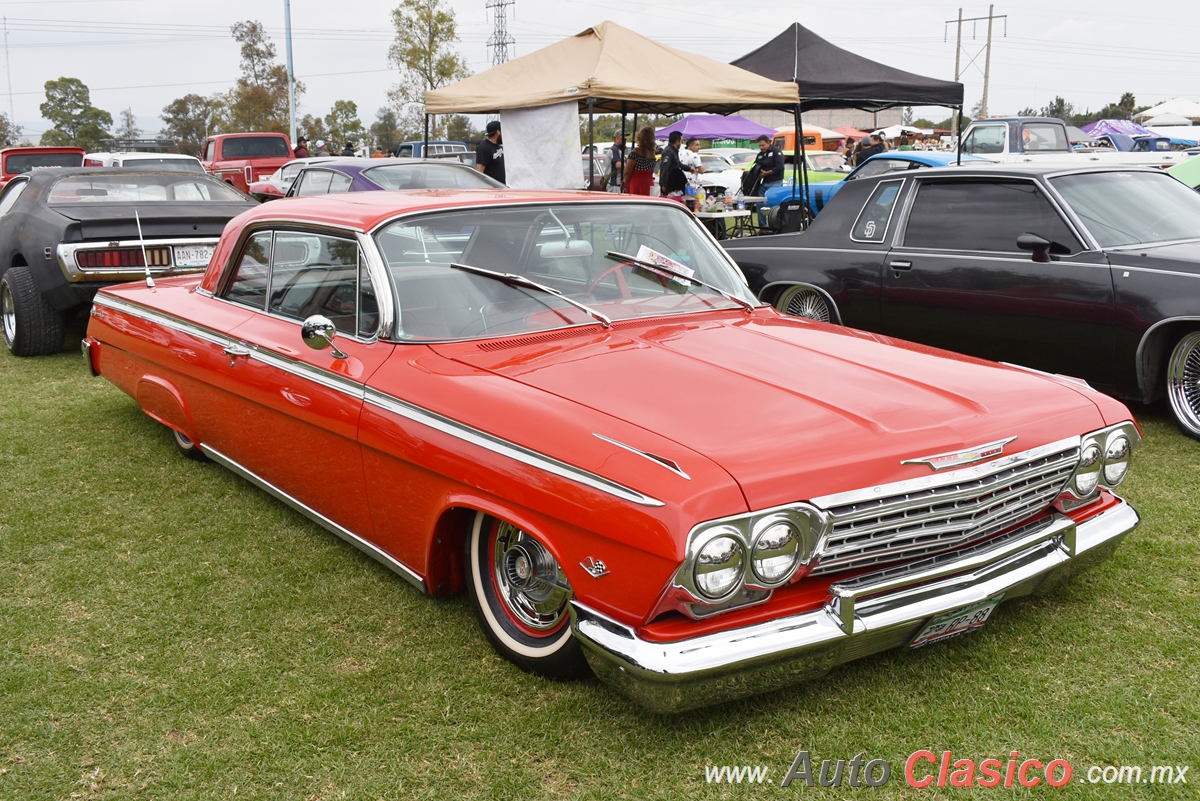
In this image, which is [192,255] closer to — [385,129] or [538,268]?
[538,268]

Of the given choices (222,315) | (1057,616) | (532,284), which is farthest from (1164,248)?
(222,315)

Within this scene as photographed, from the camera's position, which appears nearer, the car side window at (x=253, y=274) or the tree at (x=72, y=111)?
the car side window at (x=253, y=274)

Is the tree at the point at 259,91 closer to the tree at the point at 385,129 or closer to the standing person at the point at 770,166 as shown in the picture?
the tree at the point at 385,129

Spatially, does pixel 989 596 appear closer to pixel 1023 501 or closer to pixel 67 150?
pixel 1023 501

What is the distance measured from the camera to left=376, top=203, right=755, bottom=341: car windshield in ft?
11.0

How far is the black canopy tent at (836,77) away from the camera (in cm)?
1095

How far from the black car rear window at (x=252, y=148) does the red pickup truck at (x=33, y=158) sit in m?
2.68

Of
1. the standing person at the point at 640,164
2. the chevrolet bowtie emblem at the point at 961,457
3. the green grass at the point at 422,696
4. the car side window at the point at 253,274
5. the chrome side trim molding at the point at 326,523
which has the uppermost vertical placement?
the standing person at the point at 640,164

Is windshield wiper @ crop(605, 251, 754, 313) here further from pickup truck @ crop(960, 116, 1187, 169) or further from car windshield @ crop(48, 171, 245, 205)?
pickup truck @ crop(960, 116, 1187, 169)

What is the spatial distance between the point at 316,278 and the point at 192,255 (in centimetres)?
412

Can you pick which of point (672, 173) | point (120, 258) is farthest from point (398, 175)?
point (672, 173)

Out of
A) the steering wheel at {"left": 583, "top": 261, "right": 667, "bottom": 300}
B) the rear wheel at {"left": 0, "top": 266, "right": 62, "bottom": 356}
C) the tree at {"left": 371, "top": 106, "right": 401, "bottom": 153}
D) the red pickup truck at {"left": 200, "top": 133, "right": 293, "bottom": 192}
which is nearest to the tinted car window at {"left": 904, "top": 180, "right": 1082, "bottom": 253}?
the steering wheel at {"left": 583, "top": 261, "right": 667, "bottom": 300}

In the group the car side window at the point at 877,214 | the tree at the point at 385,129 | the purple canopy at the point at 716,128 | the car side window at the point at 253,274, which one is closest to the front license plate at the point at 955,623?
the car side window at the point at 253,274

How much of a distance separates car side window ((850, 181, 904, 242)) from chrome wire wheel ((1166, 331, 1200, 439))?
1.85 metres
